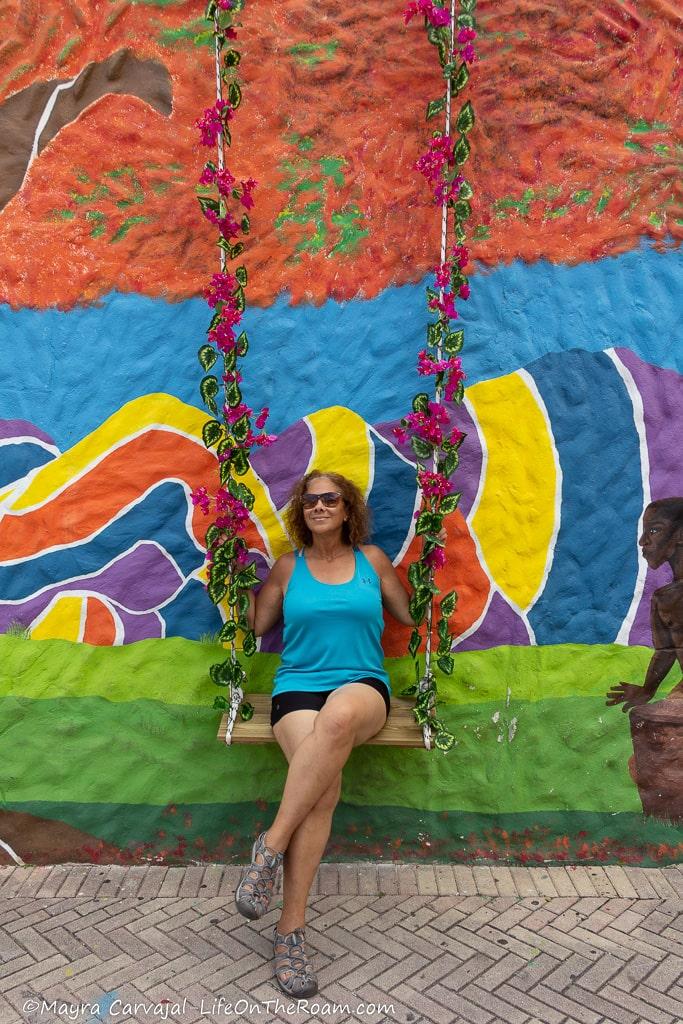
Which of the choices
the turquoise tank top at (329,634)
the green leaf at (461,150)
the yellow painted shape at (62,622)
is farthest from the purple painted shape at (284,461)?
the green leaf at (461,150)

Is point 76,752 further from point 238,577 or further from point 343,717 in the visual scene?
point 343,717

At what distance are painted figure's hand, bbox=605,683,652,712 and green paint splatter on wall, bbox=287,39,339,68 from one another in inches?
111

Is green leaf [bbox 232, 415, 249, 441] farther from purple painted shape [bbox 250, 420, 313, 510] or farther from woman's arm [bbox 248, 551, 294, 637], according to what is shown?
woman's arm [bbox 248, 551, 294, 637]

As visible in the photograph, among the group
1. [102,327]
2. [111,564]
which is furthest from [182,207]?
[111,564]

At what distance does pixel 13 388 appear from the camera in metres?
3.29

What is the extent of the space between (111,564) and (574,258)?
7.44 feet

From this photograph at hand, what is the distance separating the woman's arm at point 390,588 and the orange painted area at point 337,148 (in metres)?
1.07

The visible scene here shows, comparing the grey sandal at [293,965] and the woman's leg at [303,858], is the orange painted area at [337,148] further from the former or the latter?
the grey sandal at [293,965]

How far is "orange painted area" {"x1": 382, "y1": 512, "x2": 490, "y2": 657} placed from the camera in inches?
130

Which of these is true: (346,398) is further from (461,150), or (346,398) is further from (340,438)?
(461,150)

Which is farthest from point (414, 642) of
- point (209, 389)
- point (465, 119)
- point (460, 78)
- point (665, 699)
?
point (460, 78)

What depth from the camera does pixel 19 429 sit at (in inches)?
130

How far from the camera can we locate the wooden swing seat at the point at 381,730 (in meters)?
2.95

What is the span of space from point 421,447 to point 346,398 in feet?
1.47
